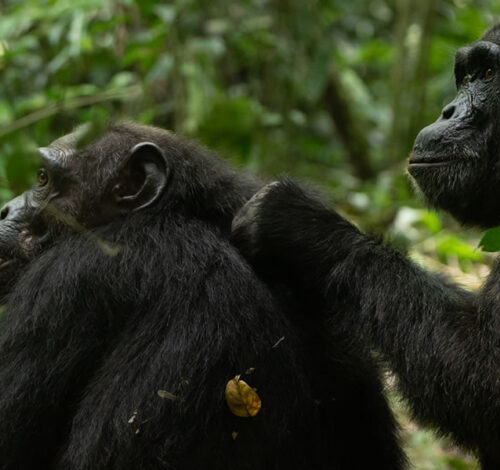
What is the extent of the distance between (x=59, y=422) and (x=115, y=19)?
4194 mm

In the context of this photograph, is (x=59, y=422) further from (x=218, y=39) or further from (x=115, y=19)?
(x=218, y=39)

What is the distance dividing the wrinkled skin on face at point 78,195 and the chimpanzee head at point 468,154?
127 centimetres

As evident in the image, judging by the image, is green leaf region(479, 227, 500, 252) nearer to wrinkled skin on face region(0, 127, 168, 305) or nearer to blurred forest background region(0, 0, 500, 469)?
wrinkled skin on face region(0, 127, 168, 305)

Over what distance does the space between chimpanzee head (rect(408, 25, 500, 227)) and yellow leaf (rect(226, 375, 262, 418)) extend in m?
1.37

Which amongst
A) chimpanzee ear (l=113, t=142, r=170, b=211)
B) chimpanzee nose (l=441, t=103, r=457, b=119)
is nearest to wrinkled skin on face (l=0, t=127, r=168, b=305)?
chimpanzee ear (l=113, t=142, r=170, b=211)

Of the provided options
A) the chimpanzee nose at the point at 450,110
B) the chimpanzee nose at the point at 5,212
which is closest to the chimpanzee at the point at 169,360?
the chimpanzee nose at the point at 5,212

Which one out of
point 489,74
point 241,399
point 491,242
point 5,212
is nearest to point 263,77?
point 489,74

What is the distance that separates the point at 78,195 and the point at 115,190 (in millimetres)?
188

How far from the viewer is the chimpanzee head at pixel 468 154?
13.6 ft

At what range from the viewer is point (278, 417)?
3723 mm

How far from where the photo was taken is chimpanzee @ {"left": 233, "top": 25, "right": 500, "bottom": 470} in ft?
11.6

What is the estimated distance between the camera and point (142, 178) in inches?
167

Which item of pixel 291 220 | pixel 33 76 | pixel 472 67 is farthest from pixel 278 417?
pixel 33 76

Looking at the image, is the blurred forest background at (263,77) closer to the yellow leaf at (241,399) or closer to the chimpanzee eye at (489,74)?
the chimpanzee eye at (489,74)
